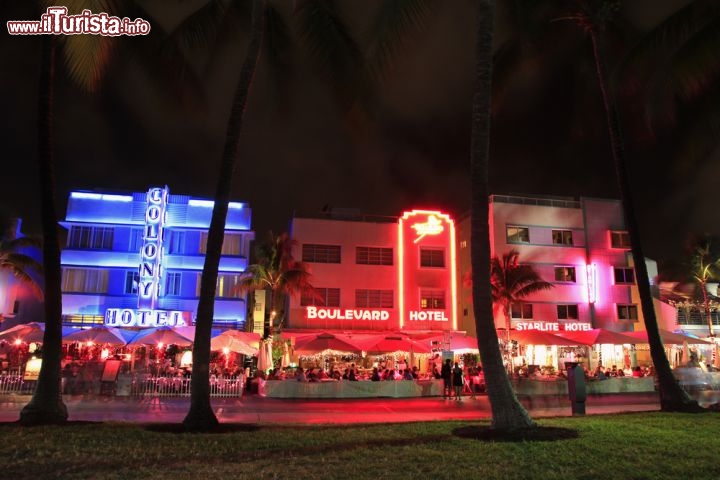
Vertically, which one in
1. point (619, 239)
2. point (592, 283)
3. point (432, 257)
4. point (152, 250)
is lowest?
point (592, 283)

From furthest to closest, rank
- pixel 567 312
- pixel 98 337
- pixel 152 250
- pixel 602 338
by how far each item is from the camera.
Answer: pixel 567 312, pixel 152 250, pixel 602 338, pixel 98 337

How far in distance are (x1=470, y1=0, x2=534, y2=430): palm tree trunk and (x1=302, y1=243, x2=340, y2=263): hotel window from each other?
24.8 metres

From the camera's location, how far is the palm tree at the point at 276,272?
3209 cm

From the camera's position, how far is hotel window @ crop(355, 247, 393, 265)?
3681 centimetres

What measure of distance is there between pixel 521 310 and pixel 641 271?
19904 millimetres

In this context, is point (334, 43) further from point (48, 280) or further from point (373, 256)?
point (373, 256)

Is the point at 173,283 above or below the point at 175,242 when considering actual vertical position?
below

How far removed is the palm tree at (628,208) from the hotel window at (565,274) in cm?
2069

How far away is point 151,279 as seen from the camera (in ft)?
112

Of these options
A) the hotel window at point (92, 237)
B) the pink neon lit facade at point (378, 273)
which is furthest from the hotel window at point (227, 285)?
the hotel window at point (92, 237)

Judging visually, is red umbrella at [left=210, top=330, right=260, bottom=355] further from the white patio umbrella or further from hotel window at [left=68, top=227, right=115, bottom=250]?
hotel window at [left=68, top=227, right=115, bottom=250]

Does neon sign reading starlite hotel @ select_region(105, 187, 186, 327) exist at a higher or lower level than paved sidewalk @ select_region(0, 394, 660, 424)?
higher

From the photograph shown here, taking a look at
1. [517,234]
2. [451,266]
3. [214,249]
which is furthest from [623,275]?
[214,249]

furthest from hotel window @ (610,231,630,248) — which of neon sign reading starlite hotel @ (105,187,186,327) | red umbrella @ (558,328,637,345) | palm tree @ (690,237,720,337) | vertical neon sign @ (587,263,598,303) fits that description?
neon sign reading starlite hotel @ (105,187,186,327)
